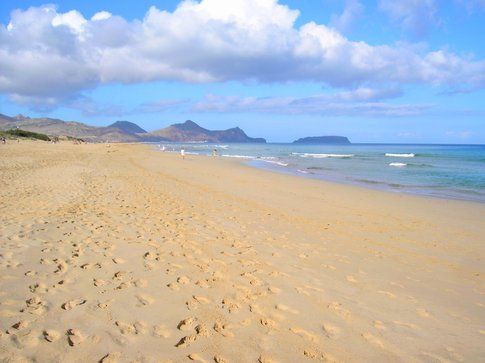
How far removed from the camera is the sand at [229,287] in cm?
347

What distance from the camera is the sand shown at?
11.4 feet

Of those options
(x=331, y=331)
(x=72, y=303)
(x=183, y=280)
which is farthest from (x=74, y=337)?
(x=331, y=331)

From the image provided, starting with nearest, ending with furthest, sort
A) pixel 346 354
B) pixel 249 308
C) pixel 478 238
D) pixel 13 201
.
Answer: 1. pixel 346 354
2. pixel 249 308
3. pixel 478 238
4. pixel 13 201

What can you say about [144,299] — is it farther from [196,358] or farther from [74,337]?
[196,358]

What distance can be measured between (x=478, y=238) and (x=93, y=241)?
9200 mm

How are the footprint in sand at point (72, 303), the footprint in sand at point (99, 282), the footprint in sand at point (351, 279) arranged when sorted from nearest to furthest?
the footprint in sand at point (72, 303), the footprint in sand at point (99, 282), the footprint in sand at point (351, 279)

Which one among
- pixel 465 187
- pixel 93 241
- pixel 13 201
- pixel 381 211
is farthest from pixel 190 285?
pixel 465 187

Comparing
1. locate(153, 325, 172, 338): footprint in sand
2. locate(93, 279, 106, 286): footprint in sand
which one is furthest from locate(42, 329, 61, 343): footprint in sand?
locate(93, 279, 106, 286): footprint in sand

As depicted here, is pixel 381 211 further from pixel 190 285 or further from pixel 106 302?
pixel 106 302

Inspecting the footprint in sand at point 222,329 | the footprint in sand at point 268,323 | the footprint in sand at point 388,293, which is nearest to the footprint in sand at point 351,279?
the footprint in sand at point 388,293

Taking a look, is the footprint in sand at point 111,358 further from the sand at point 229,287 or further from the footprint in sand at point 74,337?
the footprint in sand at point 74,337

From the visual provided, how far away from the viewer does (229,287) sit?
15.8 feet

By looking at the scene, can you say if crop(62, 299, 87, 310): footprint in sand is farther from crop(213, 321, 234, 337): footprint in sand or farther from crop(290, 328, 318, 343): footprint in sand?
crop(290, 328, 318, 343): footprint in sand

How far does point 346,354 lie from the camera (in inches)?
137
